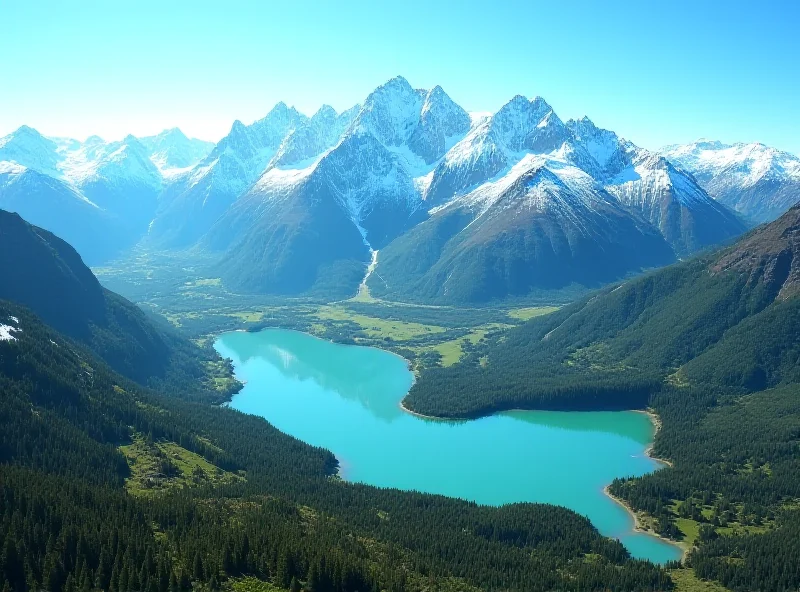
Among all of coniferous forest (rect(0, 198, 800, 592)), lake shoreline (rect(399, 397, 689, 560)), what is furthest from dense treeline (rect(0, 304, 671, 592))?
lake shoreline (rect(399, 397, 689, 560))

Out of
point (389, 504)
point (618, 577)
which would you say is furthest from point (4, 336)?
point (618, 577)

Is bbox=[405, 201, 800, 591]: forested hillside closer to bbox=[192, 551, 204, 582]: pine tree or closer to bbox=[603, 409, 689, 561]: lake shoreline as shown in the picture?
bbox=[603, 409, 689, 561]: lake shoreline

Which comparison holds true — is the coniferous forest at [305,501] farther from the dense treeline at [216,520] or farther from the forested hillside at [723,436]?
the forested hillside at [723,436]

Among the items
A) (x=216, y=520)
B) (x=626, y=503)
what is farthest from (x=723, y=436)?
(x=216, y=520)

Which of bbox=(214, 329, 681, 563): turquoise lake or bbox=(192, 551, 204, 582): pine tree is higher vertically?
bbox=(214, 329, 681, 563): turquoise lake

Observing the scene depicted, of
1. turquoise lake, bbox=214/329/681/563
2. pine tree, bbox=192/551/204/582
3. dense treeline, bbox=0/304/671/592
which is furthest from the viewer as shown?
turquoise lake, bbox=214/329/681/563

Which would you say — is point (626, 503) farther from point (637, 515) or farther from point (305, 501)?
point (305, 501)

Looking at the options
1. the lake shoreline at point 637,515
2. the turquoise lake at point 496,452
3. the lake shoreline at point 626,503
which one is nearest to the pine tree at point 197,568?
the turquoise lake at point 496,452
